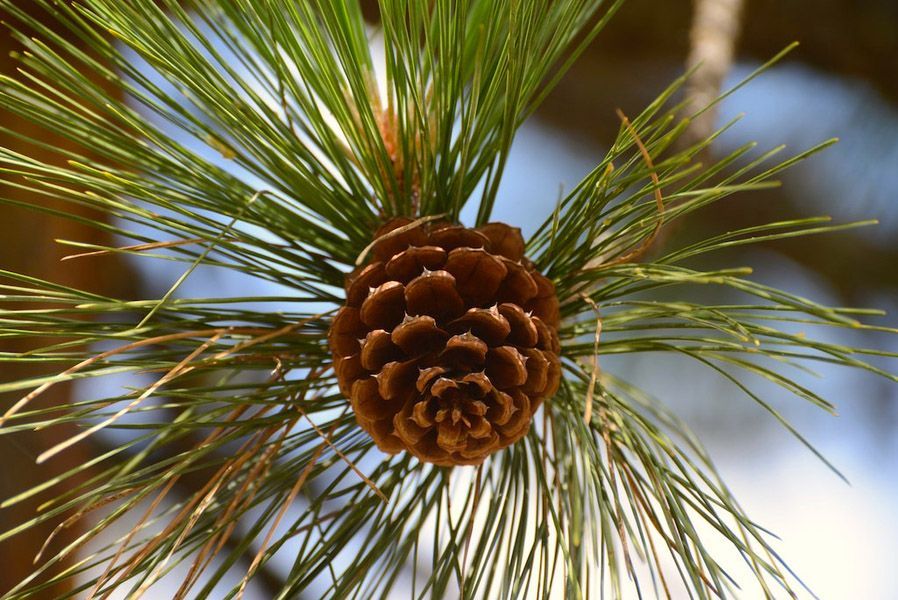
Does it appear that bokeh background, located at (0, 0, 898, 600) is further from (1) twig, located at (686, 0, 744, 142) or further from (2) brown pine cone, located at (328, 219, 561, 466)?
(2) brown pine cone, located at (328, 219, 561, 466)

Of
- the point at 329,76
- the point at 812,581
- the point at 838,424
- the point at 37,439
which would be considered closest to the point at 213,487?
the point at 329,76

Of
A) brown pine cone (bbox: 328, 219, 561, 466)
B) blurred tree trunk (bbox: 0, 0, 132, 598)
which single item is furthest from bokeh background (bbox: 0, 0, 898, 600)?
brown pine cone (bbox: 328, 219, 561, 466)

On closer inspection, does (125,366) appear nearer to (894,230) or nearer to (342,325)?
(342,325)

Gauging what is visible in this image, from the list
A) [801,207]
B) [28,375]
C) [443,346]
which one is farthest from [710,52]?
[28,375]

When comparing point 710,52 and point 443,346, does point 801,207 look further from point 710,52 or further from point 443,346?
point 443,346

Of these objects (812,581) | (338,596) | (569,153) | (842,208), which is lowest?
(338,596)

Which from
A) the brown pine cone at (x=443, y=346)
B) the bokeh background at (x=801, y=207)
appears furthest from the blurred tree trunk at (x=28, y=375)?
the brown pine cone at (x=443, y=346)
